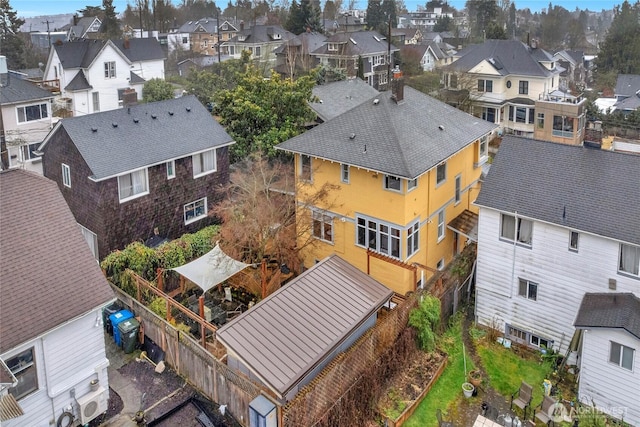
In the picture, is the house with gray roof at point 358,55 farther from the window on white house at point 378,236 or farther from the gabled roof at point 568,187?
the gabled roof at point 568,187

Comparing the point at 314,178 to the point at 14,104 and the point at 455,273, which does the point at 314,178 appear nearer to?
the point at 455,273

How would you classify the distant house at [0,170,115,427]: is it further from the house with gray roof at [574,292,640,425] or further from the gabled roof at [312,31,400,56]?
the gabled roof at [312,31,400,56]

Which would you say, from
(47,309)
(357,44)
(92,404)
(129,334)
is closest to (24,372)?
(47,309)

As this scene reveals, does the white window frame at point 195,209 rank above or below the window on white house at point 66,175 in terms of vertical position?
below

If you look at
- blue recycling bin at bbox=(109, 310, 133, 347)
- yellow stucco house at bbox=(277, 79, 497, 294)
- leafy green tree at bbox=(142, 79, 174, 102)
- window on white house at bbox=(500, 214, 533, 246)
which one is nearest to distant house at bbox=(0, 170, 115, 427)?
blue recycling bin at bbox=(109, 310, 133, 347)

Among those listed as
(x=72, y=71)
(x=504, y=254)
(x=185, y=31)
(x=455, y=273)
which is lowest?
(x=455, y=273)

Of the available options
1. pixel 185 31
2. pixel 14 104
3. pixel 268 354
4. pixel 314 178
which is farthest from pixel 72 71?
pixel 185 31

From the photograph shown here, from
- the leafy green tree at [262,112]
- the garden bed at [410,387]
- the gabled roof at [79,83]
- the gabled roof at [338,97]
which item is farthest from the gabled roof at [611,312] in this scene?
the gabled roof at [79,83]
